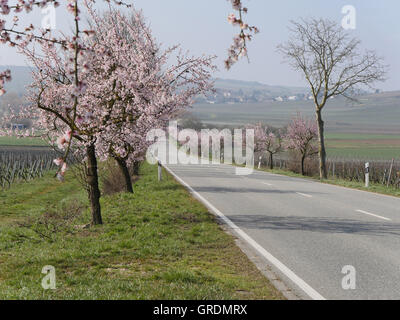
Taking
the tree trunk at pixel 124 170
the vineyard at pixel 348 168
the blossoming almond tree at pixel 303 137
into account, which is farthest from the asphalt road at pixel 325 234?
the blossoming almond tree at pixel 303 137

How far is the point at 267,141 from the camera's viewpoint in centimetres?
5688

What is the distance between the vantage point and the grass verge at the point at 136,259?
5.96 meters

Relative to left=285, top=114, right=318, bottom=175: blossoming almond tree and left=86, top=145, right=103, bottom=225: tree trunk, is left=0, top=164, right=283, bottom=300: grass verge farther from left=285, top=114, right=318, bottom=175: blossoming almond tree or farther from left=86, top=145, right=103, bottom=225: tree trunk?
left=285, top=114, right=318, bottom=175: blossoming almond tree

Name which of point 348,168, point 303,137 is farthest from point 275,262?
point 303,137

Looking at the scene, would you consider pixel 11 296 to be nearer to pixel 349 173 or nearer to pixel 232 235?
pixel 232 235

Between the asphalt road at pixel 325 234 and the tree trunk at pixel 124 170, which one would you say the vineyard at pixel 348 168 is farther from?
the tree trunk at pixel 124 170

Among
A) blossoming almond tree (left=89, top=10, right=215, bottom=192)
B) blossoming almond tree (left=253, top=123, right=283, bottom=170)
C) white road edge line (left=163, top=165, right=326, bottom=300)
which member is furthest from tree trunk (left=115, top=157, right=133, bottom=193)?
blossoming almond tree (left=253, top=123, right=283, bottom=170)

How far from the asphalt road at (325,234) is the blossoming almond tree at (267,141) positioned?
37124 millimetres

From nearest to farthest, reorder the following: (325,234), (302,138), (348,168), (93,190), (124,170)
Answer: (325,234) → (93,190) → (124,170) → (348,168) → (302,138)

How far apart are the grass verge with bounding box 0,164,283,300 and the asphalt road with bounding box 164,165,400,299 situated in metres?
0.75

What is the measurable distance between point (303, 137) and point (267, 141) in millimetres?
9300

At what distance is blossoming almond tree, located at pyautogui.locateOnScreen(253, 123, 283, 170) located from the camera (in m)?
54.4

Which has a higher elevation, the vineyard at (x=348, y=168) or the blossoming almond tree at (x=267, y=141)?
the blossoming almond tree at (x=267, y=141)

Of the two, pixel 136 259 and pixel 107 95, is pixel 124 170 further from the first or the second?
pixel 136 259
